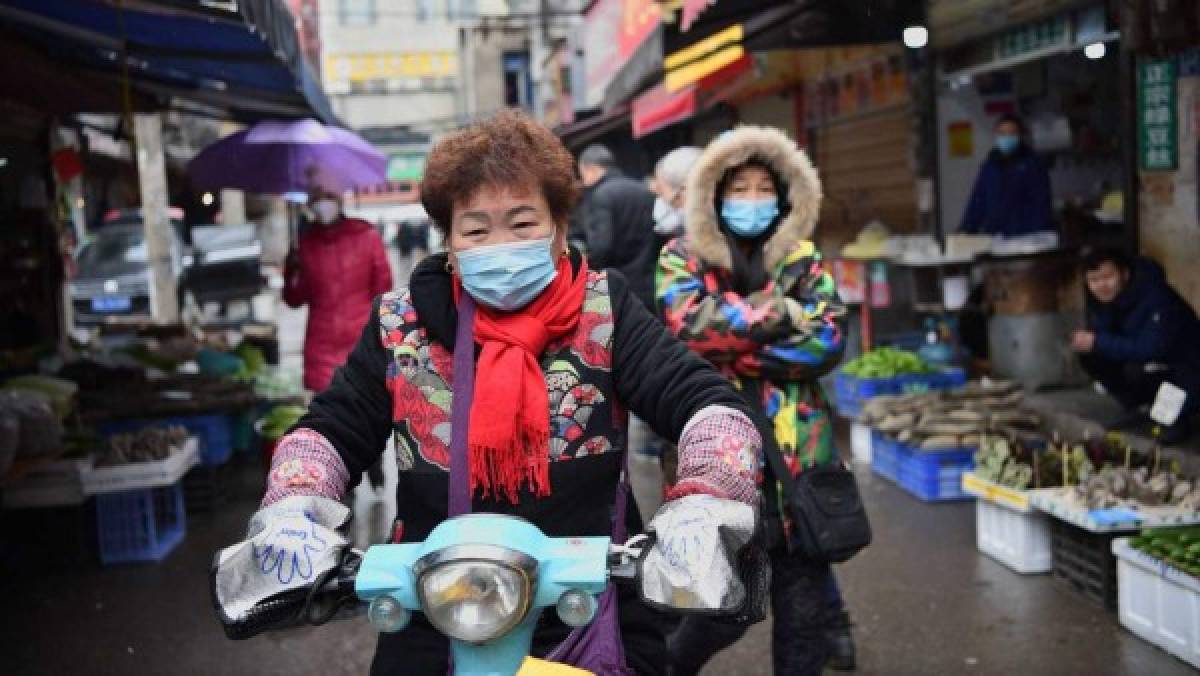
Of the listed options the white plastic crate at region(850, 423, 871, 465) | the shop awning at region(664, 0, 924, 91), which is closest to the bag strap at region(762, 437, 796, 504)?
the shop awning at region(664, 0, 924, 91)

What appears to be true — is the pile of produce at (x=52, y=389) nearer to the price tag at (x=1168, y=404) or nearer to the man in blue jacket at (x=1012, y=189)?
the price tag at (x=1168, y=404)

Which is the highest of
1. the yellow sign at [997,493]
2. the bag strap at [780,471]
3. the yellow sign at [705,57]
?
the yellow sign at [705,57]

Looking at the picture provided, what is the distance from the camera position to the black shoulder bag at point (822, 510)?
14.5 feet

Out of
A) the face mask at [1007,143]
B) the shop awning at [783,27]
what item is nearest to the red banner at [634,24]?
the shop awning at [783,27]

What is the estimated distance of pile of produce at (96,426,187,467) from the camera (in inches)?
311

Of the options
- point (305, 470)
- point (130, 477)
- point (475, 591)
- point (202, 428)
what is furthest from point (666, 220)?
point (475, 591)

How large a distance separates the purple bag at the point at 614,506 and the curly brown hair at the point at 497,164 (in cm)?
23

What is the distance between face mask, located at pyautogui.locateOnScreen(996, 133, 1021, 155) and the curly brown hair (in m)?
8.94

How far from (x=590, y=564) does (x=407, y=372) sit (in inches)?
35.4

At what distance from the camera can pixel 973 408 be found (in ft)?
28.7

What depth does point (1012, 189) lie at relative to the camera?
10.8m

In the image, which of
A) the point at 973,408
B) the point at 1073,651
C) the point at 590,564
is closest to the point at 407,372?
the point at 590,564

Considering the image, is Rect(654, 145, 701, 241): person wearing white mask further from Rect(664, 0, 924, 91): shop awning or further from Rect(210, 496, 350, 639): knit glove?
Rect(210, 496, 350, 639): knit glove

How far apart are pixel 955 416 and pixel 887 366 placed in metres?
1.67
